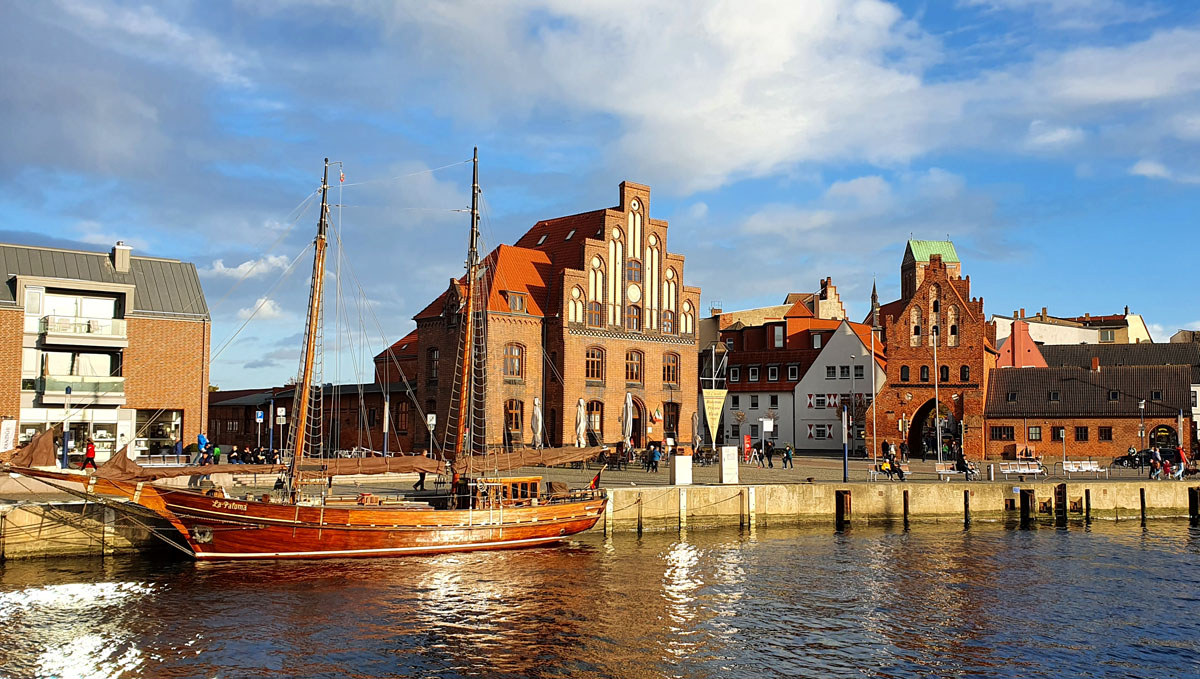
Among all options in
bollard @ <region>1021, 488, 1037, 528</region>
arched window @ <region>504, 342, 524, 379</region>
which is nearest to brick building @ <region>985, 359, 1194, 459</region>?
bollard @ <region>1021, 488, 1037, 528</region>

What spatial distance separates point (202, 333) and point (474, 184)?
16.3 meters

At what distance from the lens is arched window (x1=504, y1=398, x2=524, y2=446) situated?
56469mm

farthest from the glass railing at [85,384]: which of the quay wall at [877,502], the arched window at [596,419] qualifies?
the arched window at [596,419]

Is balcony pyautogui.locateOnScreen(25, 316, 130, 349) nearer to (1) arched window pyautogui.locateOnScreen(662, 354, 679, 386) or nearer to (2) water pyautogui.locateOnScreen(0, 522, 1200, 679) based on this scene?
(2) water pyautogui.locateOnScreen(0, 522, 1200, 679)

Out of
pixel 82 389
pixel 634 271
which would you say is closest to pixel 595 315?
pixel 634 271

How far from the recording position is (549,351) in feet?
195

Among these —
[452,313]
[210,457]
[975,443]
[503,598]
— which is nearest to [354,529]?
[503,598]

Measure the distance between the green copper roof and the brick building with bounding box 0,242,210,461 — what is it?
184 ft

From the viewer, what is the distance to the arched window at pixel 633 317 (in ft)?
204

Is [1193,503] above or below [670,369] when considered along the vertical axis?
below

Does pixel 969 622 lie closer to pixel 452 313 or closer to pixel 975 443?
pixel 452 313

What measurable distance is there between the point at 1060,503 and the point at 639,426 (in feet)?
86.0

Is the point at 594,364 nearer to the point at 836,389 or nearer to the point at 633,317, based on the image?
the point at 633,317

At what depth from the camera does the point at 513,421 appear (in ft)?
187
